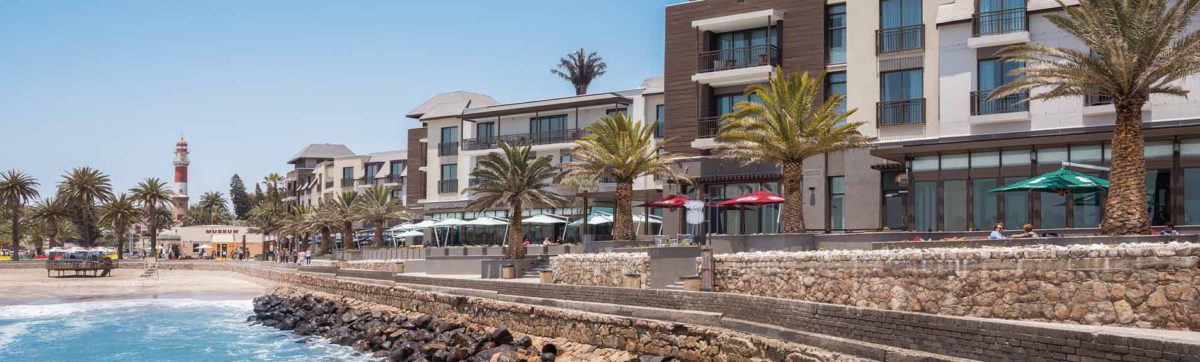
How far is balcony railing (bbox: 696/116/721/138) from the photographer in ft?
142

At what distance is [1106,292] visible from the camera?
16.0 meters

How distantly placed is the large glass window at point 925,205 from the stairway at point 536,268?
14.1m

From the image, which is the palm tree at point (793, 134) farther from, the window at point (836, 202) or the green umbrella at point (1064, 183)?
the window at point (836, 202)

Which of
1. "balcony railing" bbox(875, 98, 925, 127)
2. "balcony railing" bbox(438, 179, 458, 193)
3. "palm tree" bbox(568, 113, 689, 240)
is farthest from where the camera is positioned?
"balcony railing" bbox(438, 179, 458, 193)

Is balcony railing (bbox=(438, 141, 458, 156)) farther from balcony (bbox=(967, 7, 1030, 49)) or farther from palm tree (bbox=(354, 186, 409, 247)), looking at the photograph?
balcony (bbox=(967, 7, 1030, 49))

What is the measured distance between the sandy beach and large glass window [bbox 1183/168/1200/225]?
46.3m

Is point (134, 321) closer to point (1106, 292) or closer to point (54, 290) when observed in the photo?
point (54, 290)

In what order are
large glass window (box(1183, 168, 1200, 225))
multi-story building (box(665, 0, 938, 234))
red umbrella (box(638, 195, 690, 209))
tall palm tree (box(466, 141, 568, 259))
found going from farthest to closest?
tall palm tree (box(466, 141, 568, 259)) → multi-story building (box(665, 0, 938, 234)) → red umbrella (box(638, 195, 690, 209)) → large glass window (box(1183, 168, 1200, 225))

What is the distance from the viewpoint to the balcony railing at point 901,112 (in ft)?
120

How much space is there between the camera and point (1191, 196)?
29.3 m

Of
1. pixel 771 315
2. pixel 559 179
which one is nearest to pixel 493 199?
pixel 559 179

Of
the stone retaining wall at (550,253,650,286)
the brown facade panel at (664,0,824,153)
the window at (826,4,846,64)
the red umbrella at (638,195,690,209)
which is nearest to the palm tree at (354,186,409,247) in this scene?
the brown facade panel at (664,0,824,153)

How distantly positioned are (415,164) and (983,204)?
45970 millimetres

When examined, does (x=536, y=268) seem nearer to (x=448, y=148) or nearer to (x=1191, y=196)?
(x=1191, y=196)
